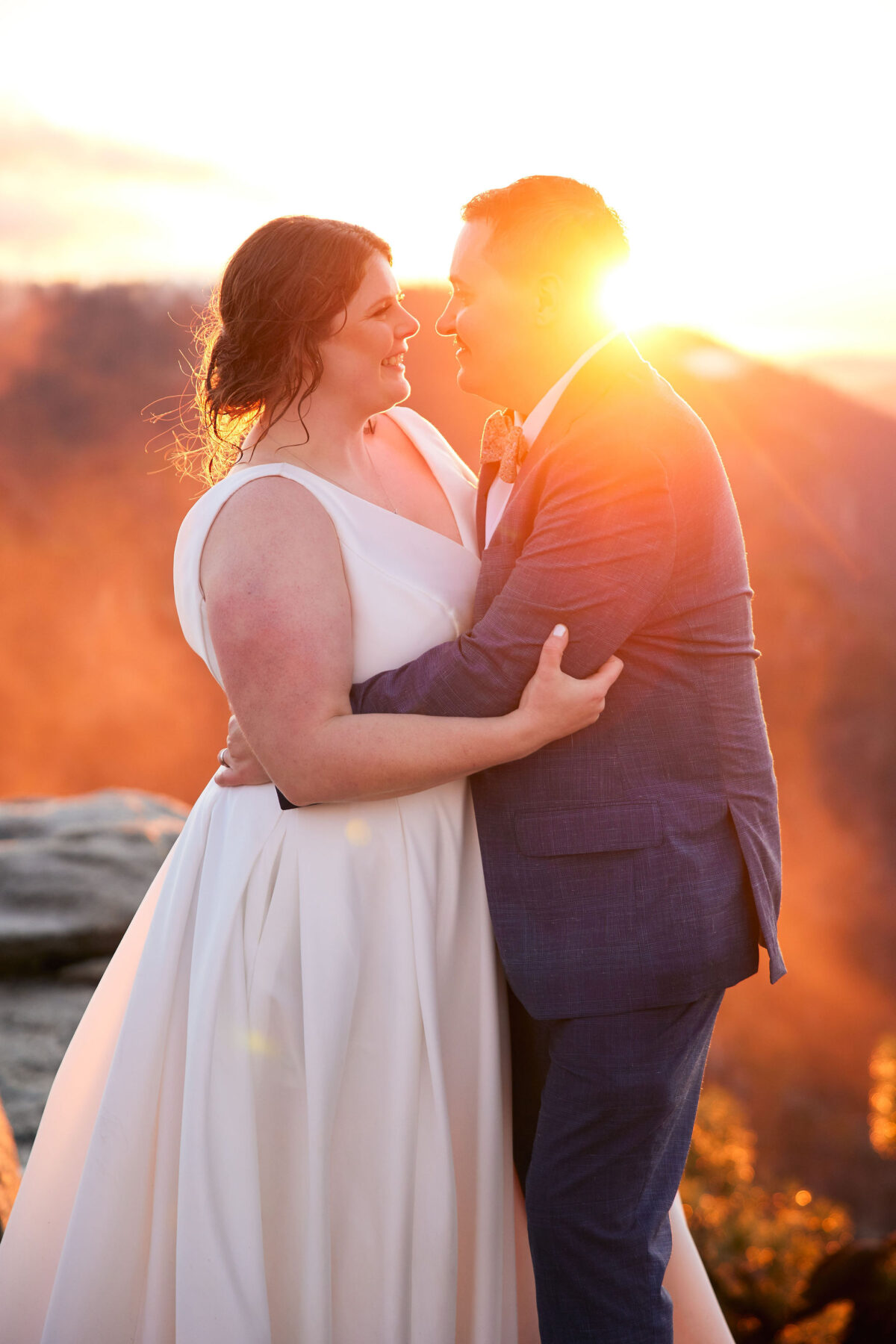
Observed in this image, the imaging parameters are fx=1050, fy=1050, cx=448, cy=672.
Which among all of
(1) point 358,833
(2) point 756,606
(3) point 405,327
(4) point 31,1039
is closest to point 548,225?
(3) point 405,327

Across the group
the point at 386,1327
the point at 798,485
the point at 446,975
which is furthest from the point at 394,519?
the point at 798,485

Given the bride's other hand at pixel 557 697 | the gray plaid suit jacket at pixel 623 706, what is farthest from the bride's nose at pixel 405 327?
the bride's other hand at pixel 557 697

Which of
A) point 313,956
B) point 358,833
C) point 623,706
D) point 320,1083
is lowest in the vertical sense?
point 320,1083

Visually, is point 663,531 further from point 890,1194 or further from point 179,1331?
point 890,1194

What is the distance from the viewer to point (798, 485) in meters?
24.9

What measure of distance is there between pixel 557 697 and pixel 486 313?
805mm

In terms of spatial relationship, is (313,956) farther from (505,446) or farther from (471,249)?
(471,249)

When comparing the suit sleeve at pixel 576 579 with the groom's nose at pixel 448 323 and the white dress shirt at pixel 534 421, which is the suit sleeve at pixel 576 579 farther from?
the groom's nose at pixel 448 323

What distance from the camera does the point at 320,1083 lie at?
A: 1.96 meters

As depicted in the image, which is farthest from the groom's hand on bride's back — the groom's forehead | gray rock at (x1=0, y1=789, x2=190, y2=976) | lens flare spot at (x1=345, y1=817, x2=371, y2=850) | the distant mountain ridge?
the distant mountain ridge

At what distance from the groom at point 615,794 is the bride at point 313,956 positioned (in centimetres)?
10

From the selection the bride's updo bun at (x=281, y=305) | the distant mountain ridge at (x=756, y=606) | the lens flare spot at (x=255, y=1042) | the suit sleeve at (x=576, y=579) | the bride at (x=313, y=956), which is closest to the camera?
the suit sleeve at (x=576, y=579)

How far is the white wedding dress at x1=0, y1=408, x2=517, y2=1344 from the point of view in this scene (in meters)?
1.96

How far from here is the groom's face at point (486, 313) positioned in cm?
204
